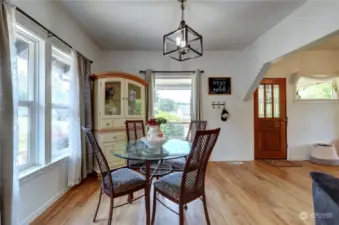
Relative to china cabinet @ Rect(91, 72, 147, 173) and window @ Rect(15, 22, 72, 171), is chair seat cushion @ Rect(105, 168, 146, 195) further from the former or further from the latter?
china cabinet @ Rect(91, 72, 147, 173)

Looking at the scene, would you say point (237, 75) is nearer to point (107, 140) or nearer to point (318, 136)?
point (318, 136)

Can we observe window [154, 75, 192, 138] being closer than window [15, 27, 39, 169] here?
No

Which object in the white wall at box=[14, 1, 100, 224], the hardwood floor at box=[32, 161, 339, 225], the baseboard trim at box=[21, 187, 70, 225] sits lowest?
the hardwood floor at box=[32, 161, 339, 225]

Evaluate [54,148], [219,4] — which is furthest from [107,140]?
[219,4]

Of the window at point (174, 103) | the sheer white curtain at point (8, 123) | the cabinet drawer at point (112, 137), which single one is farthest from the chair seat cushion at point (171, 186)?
the window at point (174, 103)

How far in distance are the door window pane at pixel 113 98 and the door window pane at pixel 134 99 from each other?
22 cm

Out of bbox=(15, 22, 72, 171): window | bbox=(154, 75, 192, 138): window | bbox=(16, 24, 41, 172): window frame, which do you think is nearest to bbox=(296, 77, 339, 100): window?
bbox=(154, 75, 192, 138): window

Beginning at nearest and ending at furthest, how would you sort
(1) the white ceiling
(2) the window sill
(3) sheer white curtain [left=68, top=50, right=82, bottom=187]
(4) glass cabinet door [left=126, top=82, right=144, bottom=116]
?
(2) the window sill < (1) the white ceiling < (3) sheer white curtain [left=68, top=50, right=82, bottom=187] < (4) glass cabinet door [left=126, top=82, right=144, bottom=116]

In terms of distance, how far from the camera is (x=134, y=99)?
4.13 m

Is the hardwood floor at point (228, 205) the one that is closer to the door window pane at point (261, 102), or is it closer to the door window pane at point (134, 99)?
the door window pane at point (134, 99)

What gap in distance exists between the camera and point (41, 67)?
2473 mm

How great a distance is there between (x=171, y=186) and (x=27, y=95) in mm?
1877

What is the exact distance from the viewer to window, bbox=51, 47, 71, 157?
9.45 feet

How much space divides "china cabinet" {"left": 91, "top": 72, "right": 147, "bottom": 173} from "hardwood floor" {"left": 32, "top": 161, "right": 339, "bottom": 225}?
0.65m
